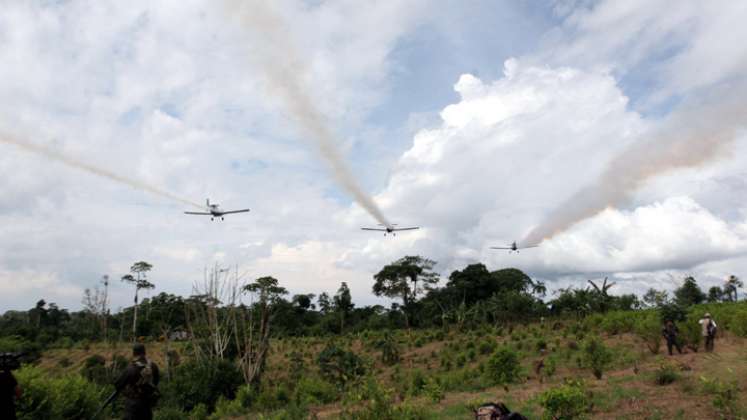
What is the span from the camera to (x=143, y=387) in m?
8.90

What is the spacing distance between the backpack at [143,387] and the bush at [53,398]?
13.1 feet

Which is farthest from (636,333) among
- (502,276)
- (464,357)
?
(502,276)

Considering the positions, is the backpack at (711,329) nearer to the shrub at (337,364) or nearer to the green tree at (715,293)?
the shrub at (337,364)

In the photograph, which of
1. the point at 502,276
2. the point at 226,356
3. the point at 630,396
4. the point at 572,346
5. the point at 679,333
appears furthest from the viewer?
the point at 502,276

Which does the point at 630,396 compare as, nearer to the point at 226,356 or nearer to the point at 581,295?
the point at 226,356

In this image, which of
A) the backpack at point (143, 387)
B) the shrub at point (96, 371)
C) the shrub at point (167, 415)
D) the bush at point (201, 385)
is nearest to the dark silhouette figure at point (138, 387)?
the backpack at point (143, 387)

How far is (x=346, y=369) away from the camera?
2388 centimetres

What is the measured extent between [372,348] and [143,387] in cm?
2714

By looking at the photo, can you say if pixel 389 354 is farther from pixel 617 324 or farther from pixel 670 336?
pixel 670 336

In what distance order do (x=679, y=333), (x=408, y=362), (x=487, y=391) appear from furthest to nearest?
1. (x=408, y=362)
2. (x=679, y=333)
3. (x=487, y=391)

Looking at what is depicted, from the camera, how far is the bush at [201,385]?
60.9 ft

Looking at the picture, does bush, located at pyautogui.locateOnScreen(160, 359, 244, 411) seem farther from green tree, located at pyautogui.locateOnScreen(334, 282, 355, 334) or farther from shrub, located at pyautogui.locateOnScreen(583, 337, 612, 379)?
green tree, located at pyautogui.locateOnScreen(334, 282, 355, 334)

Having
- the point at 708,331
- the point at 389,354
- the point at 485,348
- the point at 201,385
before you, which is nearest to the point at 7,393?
the point at 201,385

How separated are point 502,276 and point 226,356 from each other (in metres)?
41.1
